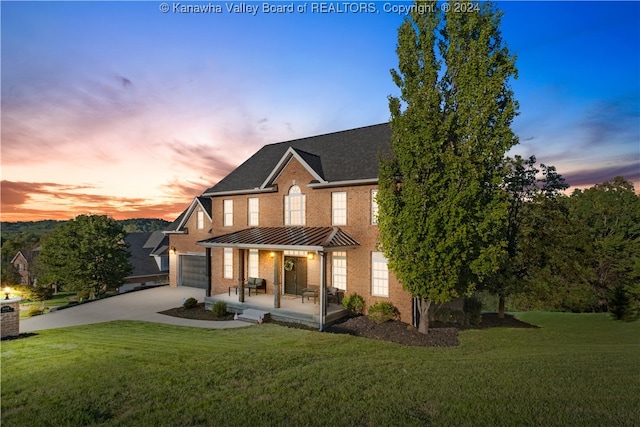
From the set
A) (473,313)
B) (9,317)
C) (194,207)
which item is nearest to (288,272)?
(473,313)

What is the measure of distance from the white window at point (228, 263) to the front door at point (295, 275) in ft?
14.4

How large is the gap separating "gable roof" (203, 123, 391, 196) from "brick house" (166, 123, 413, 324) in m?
0.06

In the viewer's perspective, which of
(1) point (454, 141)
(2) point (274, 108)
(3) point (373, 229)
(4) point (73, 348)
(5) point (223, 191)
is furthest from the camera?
(5) point (223, 191)

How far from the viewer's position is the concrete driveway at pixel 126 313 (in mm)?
14281

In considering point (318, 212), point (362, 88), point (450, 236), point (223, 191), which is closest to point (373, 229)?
point (318, 212)

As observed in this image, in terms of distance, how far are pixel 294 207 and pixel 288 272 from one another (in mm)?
3924

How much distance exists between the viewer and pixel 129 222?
13500cm

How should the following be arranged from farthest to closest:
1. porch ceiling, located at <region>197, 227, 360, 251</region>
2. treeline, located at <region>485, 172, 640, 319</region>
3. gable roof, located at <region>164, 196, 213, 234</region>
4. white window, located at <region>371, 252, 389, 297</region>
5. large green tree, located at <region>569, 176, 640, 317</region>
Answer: large green tree, located at <region>569, 176, 640, 317</region> < gable roof, located at <region>164, 196, 213, 234</region> < treeline, located at <region>485, 172, 640, 319</region> < white window, located at <region>371, 252, 389, 297</region> < porch ceiling, located at <region>197, 227, 360, 251</region>

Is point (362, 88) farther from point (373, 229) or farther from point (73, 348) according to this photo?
point (73, 348)

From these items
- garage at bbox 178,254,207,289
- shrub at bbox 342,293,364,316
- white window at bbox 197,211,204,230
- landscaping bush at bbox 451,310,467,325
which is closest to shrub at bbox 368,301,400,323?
shrub at bbox 342,293,364,316

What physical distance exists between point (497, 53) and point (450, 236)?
7477 mm

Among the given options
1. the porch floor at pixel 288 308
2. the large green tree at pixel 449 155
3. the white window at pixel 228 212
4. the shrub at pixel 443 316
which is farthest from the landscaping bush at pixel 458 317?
the white window at pixel 228 212

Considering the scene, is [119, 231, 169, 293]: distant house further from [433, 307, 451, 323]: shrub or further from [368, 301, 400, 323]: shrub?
[433, 307, 451, 323]: shrub

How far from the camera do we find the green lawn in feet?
17.6
